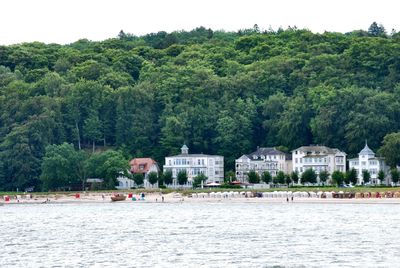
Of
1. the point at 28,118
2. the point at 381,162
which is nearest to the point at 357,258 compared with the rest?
the point at 381,162

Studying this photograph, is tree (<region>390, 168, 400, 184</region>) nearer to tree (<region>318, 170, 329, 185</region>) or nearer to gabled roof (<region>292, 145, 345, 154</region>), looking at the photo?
tree (<region>318, 170, 329, 185</region>)

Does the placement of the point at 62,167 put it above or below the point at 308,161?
below

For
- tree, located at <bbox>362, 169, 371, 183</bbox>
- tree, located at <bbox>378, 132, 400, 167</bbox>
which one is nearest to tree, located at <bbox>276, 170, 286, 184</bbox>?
tree, located at <bbox>362, 169, 371, 183</bbox>

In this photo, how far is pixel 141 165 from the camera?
140m

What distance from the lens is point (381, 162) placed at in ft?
426

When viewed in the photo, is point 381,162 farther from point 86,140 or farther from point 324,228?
point 324,228

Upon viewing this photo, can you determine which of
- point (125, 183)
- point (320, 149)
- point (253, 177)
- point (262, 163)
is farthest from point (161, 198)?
point (320, 149)

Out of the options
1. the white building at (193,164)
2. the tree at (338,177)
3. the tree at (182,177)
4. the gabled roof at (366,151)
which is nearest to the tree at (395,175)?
the tree at (338,177)

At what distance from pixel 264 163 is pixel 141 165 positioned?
47.0 ft

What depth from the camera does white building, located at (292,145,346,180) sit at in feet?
442

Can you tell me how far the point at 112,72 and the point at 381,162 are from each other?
50058 millimetres

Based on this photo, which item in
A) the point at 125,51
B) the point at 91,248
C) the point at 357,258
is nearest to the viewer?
the point at 357,258

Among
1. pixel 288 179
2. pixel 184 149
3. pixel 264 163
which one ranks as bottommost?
pixel 288 179

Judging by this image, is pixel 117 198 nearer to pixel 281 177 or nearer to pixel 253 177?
pixel 253 177
